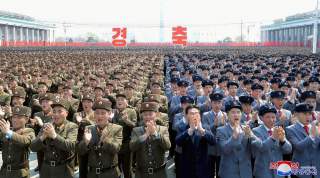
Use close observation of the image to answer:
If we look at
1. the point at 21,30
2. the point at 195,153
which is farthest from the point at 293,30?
the point at 195,153

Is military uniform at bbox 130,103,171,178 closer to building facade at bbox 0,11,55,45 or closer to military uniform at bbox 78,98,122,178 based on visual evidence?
military uniform at bbox 78,98,122,178

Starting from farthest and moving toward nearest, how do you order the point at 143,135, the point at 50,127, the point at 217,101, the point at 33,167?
the point at 33,167 → the point at 217,101 → the point at 143,135 → the point at 50,127

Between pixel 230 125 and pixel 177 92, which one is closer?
pixel 230 125

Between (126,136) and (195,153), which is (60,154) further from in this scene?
(195,153)

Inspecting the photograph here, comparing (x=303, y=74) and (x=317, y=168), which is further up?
(x=303, y=74)

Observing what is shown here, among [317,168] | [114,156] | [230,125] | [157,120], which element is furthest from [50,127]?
[317,168]

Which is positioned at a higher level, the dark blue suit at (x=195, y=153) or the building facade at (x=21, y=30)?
the building facade at (x=21, y=30)

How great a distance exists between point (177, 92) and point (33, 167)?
328 cm

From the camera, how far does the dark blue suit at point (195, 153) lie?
524 centimetres

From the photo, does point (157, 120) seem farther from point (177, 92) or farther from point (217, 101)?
point (177, 92)

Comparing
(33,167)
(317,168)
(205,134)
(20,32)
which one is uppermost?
(20,32)

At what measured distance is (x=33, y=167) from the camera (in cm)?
794

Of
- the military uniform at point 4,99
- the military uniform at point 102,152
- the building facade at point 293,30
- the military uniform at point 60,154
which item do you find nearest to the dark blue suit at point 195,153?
the military uniform at point 102,152

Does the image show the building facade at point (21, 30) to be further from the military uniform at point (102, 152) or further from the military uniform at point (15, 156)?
the military uniform at point (102, 152)
